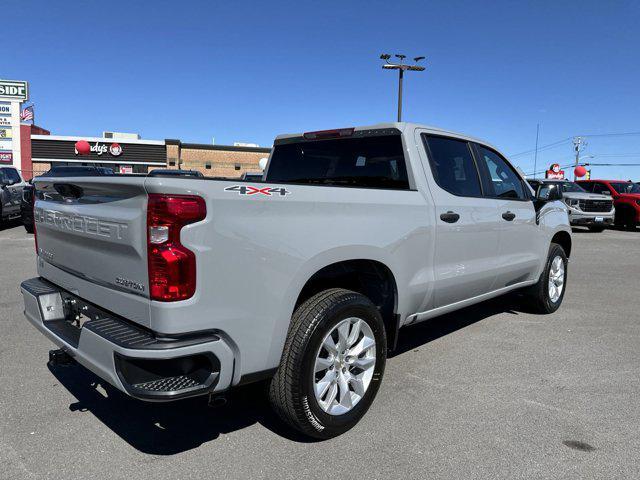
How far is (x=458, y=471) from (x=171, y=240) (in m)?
1.93

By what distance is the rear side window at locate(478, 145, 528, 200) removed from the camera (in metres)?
4.61

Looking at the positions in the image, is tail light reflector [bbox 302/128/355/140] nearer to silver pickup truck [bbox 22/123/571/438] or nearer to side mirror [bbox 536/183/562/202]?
silver pickup truck [bbox 22/123/571/438]

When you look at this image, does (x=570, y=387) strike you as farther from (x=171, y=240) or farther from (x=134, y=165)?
(x=134, y=165)

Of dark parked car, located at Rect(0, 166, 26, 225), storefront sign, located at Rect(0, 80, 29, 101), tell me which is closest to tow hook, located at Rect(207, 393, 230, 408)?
dark parked car, located at Rect(0, 166, 26, 225)

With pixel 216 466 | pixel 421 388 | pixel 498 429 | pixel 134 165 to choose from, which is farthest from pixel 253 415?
pixel 134 165

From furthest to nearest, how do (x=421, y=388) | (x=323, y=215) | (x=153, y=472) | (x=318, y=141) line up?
(x=318, y=141)
(x=421, y=388)
(x=323, y=215)
(x=153, y=472)

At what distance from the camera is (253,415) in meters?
3.30

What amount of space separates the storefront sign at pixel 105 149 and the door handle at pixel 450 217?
150 feet

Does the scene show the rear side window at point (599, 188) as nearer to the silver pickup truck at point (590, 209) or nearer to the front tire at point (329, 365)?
the silver pickup truck at point (590, 209)

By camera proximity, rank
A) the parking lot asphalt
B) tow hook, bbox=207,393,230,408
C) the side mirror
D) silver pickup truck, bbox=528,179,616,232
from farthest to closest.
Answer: silver pickup truck, bbox=528,179,616,232 < the side mirror < the parking lot asphalt < tow hook, bbox=207,393,230,408

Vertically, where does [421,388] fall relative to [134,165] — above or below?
below

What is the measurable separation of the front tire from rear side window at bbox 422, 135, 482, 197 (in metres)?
1.40

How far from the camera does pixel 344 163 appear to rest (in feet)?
13.6

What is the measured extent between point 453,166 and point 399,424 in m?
2.12
